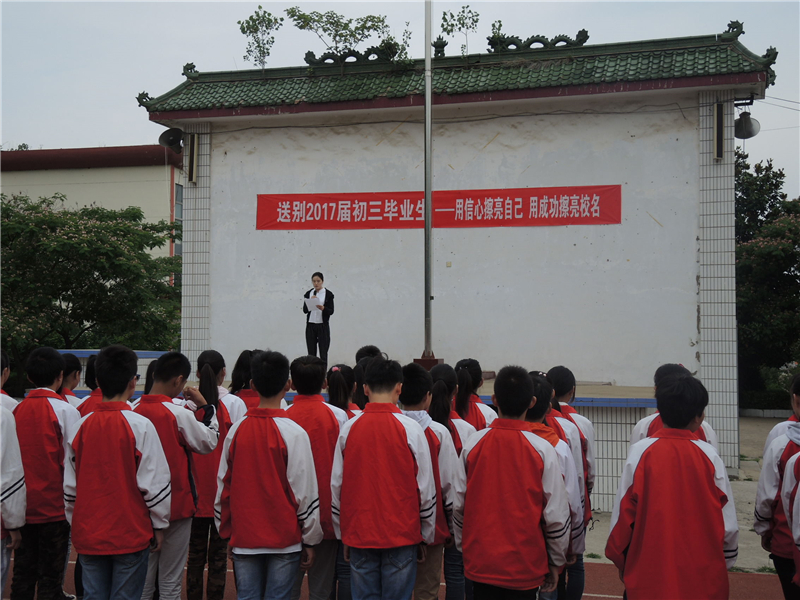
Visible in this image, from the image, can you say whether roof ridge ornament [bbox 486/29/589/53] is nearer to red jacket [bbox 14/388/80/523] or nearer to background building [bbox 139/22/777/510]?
background building [bbox 139/22/777/510]

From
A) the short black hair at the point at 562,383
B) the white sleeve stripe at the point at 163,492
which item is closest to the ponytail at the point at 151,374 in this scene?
the white sleeve stripe at the point at 163,492

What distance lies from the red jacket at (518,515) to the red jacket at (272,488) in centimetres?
80

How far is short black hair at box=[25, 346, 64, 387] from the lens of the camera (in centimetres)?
417

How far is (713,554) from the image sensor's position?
9.38ft

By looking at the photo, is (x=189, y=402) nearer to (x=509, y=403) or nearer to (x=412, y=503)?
(x=412, y=503)

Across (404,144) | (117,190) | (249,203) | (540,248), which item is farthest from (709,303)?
(117,190)

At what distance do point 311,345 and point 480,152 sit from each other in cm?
357

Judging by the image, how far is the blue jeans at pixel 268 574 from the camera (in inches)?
132

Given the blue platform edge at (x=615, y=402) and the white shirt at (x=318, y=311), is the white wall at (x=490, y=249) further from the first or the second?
the blue platform edge at (x=615, y=402)

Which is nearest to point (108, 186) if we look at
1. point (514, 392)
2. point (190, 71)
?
point (190, 71)

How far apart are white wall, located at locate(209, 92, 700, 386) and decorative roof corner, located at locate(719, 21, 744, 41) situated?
865mm

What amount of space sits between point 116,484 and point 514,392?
1968mm

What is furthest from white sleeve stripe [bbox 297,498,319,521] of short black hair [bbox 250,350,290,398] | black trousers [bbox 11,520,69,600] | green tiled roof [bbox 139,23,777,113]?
green tiled roof [bbox 139,23,777,113]

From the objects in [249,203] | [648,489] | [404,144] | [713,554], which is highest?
[404,144]
